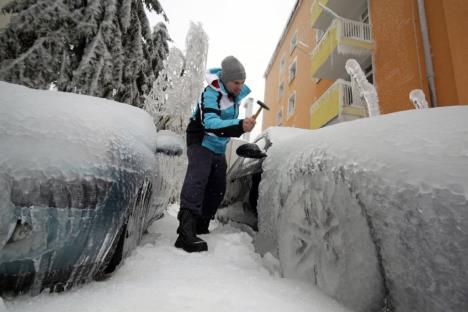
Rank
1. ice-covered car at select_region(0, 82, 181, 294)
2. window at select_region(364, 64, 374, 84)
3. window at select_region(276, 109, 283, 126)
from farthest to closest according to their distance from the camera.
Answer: window at select_region(276, 109, 283, 126), window at select_region(364, 64, 374, 84), ice-covered car at select_region(0, 82, 181, 294)

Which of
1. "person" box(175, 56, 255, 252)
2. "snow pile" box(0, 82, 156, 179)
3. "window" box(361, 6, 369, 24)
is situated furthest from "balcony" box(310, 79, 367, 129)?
"snow pile" box(0, 82, 156, 179)

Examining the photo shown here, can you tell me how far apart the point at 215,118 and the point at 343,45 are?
6.62 metres

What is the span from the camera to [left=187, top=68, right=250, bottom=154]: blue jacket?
5.45 ft

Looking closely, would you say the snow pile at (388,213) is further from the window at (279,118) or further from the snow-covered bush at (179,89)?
the window at (279,118)

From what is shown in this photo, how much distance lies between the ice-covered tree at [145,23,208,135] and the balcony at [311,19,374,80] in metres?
5.14

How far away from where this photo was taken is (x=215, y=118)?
1709mm

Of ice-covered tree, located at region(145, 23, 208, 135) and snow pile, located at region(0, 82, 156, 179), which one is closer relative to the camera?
snow pile, located at region(0, 82, 156, 179)

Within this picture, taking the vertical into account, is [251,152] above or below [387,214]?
above

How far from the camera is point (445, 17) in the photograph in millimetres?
4840

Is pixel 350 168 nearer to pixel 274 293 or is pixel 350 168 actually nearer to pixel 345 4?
pixel 274 293

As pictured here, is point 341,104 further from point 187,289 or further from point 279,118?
point 279,118

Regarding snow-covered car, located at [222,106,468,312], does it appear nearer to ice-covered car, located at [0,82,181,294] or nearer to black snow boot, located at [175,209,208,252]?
black snow boot, located at [175,209,208,252]

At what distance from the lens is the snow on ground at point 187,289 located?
0.77 metres

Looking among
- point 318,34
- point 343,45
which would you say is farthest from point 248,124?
point 318,34
